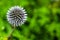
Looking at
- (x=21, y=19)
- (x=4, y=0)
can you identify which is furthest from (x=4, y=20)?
(x=21, y=19)

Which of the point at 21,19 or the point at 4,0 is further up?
the point at 4,0

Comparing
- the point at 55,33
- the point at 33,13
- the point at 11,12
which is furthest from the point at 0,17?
the point at 55,33

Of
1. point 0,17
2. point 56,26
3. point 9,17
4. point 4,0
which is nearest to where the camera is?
point 9,17

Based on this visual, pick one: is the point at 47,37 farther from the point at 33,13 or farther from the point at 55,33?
the point at 33,13

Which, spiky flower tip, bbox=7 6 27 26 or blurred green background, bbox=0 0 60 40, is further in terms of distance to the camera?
blurred green background, bbox=0 0 60 40

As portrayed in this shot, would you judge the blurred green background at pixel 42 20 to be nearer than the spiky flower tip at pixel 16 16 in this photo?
No

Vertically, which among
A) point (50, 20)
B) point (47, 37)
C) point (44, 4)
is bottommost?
point (47, 37)

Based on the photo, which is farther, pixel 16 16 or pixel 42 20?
pixel 42 20

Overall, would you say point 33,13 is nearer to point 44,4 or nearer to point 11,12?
point 44,4

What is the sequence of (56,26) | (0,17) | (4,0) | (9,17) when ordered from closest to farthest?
(9,17), (0,17), (4,0), (56,26)

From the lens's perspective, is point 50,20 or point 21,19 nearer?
point 21,19
